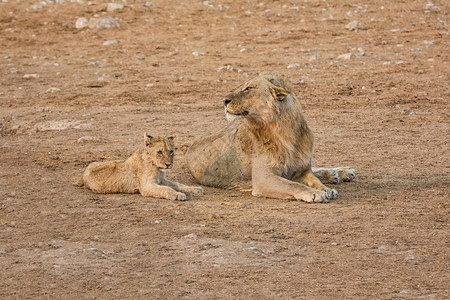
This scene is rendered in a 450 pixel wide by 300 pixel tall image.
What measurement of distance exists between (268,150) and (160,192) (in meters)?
1.12

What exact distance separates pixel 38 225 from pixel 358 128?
17.6ft

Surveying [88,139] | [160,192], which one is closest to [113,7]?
[88,139]

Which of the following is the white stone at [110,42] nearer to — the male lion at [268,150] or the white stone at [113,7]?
the white stone at [113,7]

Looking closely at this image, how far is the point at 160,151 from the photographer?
787cm

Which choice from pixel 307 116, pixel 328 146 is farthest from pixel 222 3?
pixel 328 146

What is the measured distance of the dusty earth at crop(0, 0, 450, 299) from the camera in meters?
5.72

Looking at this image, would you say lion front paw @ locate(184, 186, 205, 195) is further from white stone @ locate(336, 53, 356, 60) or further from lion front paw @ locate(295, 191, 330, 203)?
white stone @ locate(336, 53, 356, 60)

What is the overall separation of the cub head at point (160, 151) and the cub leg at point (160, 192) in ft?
0.63

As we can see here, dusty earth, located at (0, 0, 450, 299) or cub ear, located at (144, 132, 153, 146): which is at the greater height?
cub ear, located at (144, 132, 153, 146)

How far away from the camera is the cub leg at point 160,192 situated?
783 centimetres

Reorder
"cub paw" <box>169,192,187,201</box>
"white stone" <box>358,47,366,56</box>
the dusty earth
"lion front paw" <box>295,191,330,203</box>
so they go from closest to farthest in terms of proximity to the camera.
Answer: the dusty earth
"lion front paw" <box>295,191,330,203</box>
"cub paw" <box>169,192,187,201</box>
"white stone" <box>358,47,366,56</box>

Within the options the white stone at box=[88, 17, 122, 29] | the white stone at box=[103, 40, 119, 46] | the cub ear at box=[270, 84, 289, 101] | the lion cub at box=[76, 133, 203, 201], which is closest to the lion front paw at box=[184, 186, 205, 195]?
the lion cub at box=[76, 133, 203, 201]

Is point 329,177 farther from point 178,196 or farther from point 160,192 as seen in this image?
point 160,192

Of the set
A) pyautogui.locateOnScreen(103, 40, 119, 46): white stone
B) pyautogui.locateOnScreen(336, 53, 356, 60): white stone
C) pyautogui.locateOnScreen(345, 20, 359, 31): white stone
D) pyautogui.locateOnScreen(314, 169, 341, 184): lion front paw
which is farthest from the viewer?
pyautogui.locateOnScreen(103, 40, 119, 46): white stone
